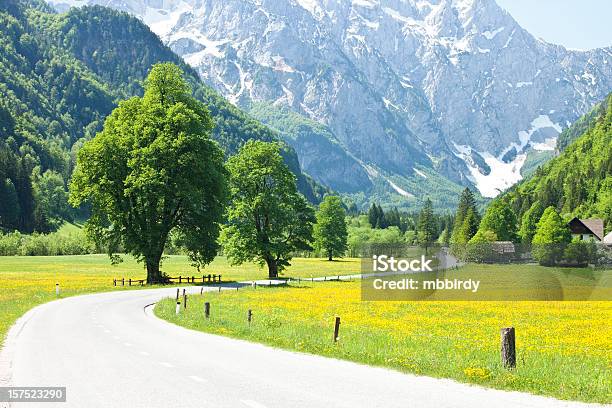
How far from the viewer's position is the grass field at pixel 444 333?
17.0 meters

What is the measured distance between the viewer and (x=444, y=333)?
3052cm

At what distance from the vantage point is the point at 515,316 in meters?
40.8

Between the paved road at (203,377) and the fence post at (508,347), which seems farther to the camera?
the fence post at (508,347)

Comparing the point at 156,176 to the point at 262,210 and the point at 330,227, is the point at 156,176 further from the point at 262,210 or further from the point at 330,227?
the point at 330,227

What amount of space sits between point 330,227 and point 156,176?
9295 centimetres

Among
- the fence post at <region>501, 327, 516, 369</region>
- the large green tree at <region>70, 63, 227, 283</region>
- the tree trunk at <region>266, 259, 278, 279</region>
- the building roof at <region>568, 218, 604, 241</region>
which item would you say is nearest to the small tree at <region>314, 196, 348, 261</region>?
the building roof at <region>568, 218, 604, 241</region>

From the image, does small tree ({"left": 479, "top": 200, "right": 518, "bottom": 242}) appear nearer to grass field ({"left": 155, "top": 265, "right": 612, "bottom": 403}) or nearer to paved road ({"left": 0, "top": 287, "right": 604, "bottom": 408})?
grass field ({"left": 155, "top": 265, "right": 612, "bottom": 403})

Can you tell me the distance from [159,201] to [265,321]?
36048 mm

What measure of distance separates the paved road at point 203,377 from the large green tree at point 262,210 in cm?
4414

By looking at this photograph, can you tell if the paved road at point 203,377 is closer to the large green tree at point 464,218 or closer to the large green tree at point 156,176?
the large green tree at point 156,176

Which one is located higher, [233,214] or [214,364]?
[233,214]

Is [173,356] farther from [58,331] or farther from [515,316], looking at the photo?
[515,316]

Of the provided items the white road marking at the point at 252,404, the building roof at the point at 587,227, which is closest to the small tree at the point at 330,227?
the building roof at the point at 587,227

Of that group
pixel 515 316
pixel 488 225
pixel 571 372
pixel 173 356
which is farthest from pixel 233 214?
pixel 488 225
